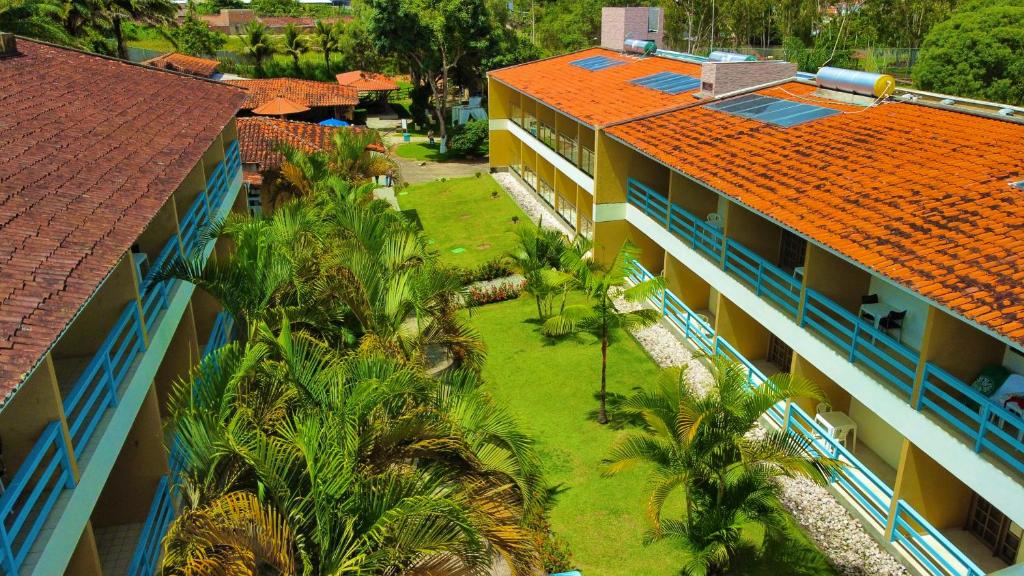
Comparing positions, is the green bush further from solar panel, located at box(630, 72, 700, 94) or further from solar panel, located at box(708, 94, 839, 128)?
Answer: solar panel, located at box(708, 94, 839, 128)

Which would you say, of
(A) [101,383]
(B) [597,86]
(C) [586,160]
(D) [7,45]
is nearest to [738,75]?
(C) [586,160]

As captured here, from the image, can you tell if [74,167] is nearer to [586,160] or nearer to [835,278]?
[835,278]

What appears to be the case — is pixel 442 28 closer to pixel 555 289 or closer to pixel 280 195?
pixel 280 195

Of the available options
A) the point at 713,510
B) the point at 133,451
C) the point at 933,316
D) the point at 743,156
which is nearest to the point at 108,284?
the point at 133,451

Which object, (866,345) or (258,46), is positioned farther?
(258,46)

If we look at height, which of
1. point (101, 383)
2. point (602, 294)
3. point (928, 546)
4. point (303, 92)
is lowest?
point (928, 546)

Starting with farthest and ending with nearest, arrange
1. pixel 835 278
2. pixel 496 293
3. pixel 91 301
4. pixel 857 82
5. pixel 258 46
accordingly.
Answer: pixel 258 46 → pixel 496 293 → pixel 857 82 → pixel 835 278 → pixel 91 301
